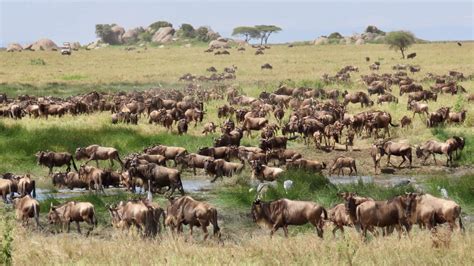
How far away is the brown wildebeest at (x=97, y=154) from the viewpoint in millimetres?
21375


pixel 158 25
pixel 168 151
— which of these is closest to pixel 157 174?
pixel 168 151

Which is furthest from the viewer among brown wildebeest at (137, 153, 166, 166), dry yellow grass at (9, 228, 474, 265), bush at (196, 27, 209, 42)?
bush at (196, 27, 209, 42)

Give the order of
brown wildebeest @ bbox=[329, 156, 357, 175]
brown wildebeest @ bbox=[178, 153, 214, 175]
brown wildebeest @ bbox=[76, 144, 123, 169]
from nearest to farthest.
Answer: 1. brown wildebeest @ bbox=[178, 153, 214, 175]
2. brown wildebeest @ bbox=[329, 156, 357, 175]
3. brown wildebeest @ bbox=[76, 144, 123, 169]

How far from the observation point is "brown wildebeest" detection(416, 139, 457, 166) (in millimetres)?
21859

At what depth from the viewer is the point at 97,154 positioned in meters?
21.5

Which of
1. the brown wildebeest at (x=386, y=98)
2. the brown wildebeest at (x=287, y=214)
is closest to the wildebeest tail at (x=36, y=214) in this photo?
the brown wildebeest at (x=287, y=214)

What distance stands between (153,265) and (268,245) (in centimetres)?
188

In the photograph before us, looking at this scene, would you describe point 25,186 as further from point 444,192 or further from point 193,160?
point 444,192

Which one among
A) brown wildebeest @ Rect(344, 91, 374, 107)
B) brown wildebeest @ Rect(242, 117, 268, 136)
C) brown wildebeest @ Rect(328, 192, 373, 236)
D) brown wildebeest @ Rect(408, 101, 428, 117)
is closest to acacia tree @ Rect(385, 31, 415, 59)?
brown wildebeest @ Rect(344, 91, 374, 107)

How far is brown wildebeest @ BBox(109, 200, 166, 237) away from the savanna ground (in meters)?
0.36

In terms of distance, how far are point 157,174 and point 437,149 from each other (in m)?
9.28

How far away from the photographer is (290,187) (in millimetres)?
16688

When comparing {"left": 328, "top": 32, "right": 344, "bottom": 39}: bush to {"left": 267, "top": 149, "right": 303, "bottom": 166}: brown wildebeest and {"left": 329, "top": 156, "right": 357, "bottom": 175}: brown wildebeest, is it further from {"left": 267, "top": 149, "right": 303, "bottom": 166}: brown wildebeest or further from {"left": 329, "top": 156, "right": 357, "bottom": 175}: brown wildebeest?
{"left": 329, "top": 156, "right": 357, "bottom": 175}: brown wildebeest

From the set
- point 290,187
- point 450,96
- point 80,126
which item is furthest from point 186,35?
point 290,187
